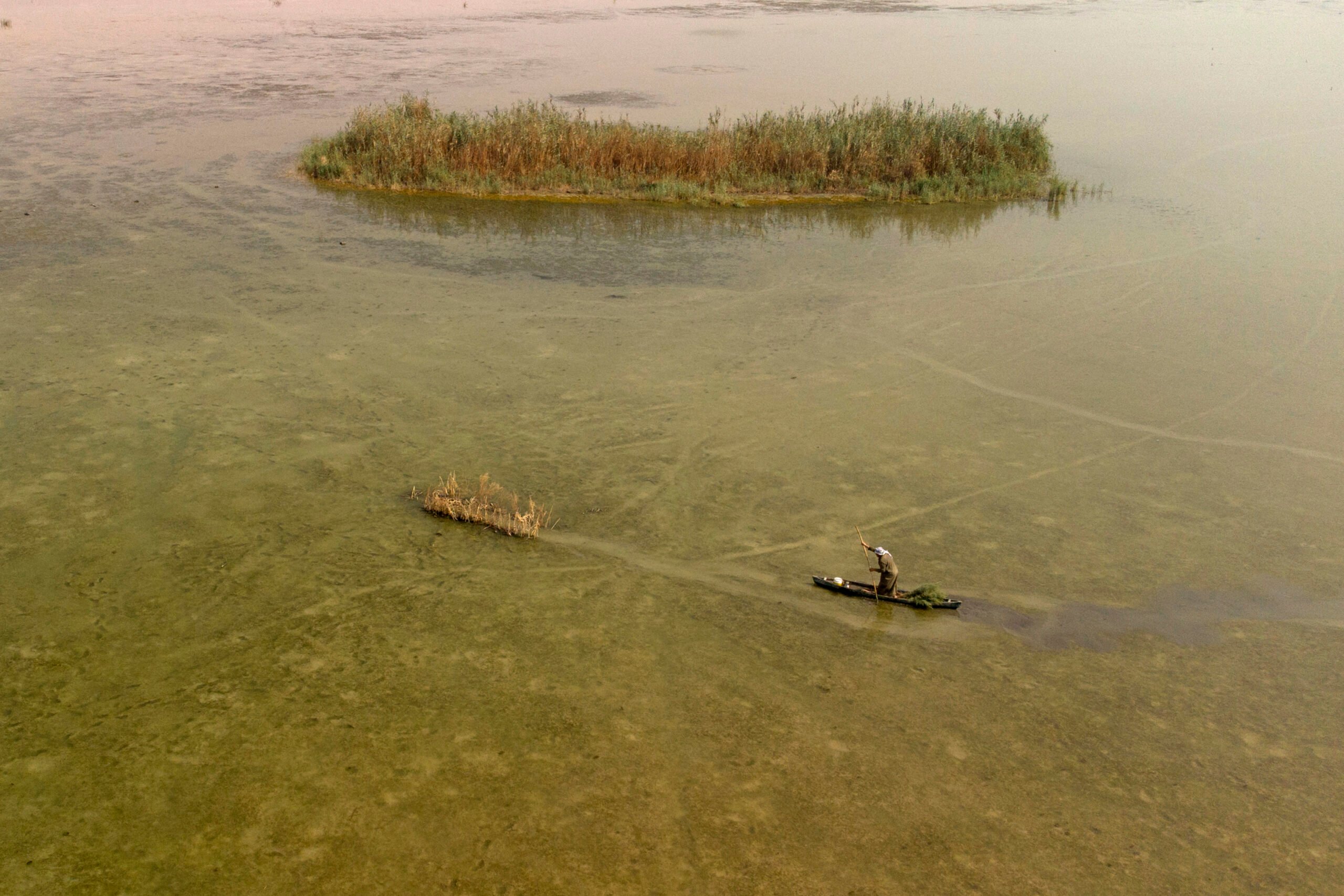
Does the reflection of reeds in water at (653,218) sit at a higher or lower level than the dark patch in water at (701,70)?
lower

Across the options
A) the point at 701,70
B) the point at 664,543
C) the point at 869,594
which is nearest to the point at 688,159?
the point at 701,70

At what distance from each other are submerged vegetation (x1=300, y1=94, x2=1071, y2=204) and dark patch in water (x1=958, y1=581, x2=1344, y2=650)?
8.59 metres

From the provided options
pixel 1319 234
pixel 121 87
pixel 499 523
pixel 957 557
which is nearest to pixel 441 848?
pixel 499 523

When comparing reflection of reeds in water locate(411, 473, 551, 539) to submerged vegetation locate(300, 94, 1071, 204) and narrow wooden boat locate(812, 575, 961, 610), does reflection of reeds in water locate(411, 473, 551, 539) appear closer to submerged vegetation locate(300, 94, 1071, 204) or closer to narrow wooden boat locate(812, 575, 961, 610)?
narrow wooden boat locate(812, 575, 961, 610)

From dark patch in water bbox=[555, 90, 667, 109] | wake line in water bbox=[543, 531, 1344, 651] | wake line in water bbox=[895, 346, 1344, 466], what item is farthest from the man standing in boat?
dark patch in water bbox=[555, 90, 667, 109]

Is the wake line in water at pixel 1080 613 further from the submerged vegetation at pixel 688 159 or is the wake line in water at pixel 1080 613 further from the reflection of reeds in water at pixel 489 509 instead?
the submerged vegetation at pixel 688 159

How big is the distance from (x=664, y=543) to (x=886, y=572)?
123 centimetres

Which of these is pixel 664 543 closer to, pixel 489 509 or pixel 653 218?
pixel 489 509

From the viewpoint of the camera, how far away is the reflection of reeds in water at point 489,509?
6125 millimetres

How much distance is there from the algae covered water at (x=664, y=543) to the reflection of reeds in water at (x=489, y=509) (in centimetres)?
14

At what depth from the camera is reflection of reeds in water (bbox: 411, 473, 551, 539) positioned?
6.12 meters

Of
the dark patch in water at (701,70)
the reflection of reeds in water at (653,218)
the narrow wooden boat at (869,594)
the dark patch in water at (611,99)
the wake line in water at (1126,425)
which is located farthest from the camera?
the dark patch in water at (701,70)

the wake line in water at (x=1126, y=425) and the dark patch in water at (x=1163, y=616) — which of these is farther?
the wake line in water at (x=1126, y=425)

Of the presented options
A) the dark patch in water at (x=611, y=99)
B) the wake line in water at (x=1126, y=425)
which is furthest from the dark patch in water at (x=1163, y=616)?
the dark patch in water at (x=611, y=99)
